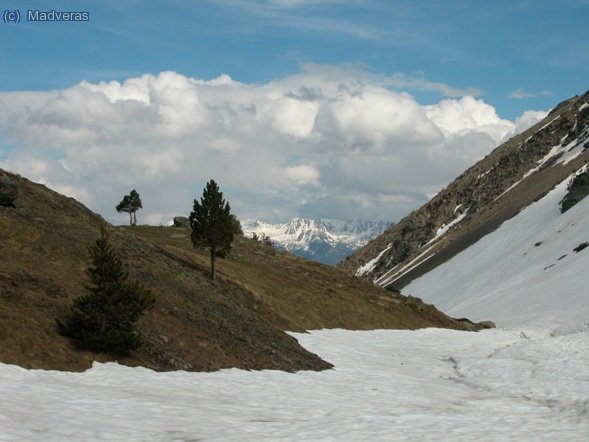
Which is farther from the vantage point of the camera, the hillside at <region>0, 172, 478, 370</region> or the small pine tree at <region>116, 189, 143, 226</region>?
the small pine tree at <region>116, 189, 143, 226</region>

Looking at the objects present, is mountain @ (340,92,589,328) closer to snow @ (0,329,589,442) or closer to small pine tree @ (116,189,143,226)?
snow @ (0,329,589,442)

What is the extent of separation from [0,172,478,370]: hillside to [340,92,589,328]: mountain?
82.2ft

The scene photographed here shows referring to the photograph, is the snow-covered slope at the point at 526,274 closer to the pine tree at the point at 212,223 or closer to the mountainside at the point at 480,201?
the mountainside at the point at 480,201

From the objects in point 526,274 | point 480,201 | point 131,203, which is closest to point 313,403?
point 526,274

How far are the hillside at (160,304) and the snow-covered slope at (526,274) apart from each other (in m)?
15.1

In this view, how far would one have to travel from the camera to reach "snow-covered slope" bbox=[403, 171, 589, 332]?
6133 centimetres

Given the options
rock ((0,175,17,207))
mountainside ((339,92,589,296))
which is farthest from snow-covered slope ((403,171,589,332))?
rock ((0,175,17,207))

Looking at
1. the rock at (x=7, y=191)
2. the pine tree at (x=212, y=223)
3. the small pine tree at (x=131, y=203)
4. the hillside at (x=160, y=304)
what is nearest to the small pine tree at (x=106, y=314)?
the hillside at (x=160, y=304)

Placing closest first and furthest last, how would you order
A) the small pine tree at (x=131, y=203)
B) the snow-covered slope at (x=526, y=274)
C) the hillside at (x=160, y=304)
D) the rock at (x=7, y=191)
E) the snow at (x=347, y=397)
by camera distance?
1. the snow at (x=347, y=397)
2. the hillside at (x=160, y=304)
3. the rock at (x=7, y=191)
4. the snow-covered slope at (x=526, y=274)
5. the small pine tree at (x=131, y=203)

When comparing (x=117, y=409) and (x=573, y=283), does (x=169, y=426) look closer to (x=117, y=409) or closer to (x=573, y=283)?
(x=117, y=409)

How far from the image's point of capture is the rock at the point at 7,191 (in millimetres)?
36594

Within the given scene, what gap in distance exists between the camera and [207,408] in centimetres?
1905

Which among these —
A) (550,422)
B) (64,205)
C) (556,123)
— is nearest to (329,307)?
(64,205)

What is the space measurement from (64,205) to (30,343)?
2310 cm
